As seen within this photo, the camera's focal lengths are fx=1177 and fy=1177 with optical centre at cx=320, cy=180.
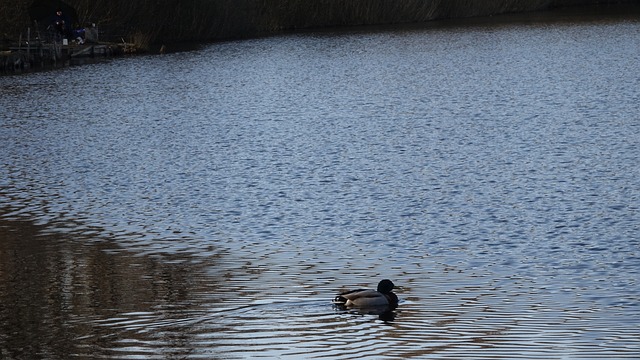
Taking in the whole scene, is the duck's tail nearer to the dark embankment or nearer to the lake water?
the lake water

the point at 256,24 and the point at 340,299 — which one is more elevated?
the point at 256,24

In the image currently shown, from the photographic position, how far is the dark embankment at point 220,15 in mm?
58938

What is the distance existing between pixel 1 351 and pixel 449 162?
559 inches

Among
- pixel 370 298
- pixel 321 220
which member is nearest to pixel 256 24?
pixel 321 220

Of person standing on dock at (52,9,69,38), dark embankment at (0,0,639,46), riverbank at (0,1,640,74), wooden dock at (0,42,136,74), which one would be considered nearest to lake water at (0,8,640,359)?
wooden dock at (0,42,136,74)

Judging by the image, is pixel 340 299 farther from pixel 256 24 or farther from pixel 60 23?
pixel 256 24

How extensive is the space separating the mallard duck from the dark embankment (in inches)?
1761

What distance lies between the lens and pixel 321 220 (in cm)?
1789

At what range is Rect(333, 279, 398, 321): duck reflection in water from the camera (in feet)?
39.4

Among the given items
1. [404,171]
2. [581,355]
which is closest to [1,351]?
[581,355]

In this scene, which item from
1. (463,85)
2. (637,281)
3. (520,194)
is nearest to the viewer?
(637,281)

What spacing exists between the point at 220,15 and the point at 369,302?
55096 mm

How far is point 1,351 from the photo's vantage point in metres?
10.9

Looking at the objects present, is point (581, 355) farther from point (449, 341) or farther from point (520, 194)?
point (520, 194)
